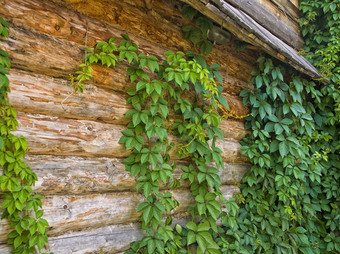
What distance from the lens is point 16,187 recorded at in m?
1.26

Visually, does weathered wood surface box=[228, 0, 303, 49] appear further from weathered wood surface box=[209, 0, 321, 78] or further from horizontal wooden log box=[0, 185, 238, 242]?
horizontal wooden log box=[0, 185, 238, 242]

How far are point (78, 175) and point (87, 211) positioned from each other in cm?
25

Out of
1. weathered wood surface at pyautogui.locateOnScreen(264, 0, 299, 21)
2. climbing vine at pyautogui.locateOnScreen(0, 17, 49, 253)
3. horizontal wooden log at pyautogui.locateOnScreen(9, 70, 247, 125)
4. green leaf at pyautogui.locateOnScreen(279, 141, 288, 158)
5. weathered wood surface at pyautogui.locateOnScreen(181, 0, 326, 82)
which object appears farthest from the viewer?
weathered wood surface at pyautogui.locateOnScreen(264, 0, 299, 21)

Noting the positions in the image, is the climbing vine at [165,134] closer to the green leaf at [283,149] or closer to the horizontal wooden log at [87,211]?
the horizontal wooden log at [87,211]

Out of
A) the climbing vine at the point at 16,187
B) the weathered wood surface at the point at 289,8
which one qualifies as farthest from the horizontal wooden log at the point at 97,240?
the weathered wood surface at the point at 289,8

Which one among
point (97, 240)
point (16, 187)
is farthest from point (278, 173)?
point (16, 187)

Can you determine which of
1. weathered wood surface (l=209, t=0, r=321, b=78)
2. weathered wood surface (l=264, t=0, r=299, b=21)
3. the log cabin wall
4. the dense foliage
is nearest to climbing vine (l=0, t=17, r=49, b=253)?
the log cabin wall

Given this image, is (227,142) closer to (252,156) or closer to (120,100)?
(252,156)

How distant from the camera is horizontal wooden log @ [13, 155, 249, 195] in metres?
1.42

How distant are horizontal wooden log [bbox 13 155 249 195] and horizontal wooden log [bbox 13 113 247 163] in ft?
0.14

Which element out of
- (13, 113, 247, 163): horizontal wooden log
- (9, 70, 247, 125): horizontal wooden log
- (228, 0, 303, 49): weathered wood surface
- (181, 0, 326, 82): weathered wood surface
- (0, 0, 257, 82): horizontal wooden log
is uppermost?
(228, 0, 303, 49): weathered wood surface

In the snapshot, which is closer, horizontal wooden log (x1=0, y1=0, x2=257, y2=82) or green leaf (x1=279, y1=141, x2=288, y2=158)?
horizontal wooden log (x1=0, y1=0, x2=257, y2=82)

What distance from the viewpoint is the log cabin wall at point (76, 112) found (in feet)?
4.51

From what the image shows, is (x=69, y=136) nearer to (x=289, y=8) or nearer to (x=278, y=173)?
(x=278, y=173)
